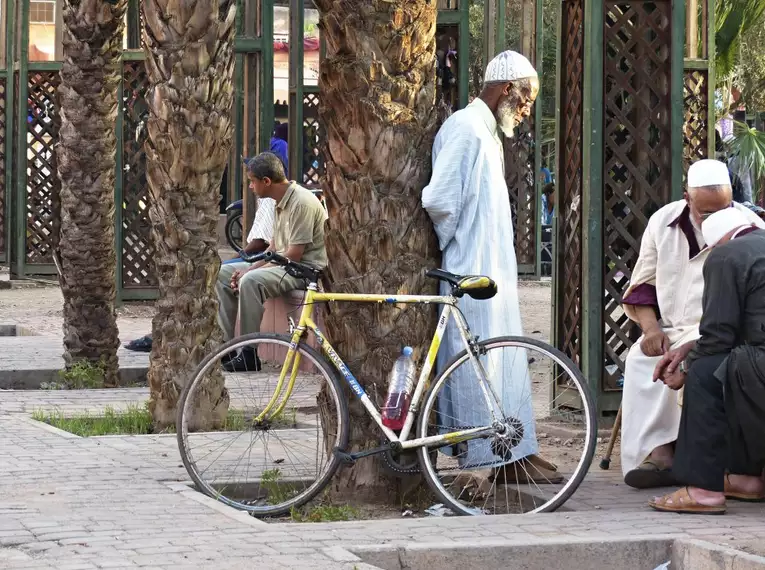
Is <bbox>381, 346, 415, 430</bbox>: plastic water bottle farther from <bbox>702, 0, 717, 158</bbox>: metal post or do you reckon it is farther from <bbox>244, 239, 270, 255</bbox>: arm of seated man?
<bbox>244, 239, 270, 255</bbox>: arm of seated man

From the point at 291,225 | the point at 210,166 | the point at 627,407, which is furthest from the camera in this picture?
the point at 291,225

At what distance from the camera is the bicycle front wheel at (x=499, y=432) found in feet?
21.2

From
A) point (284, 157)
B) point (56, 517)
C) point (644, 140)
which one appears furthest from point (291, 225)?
point (56, 517)

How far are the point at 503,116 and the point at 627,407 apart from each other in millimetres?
1454

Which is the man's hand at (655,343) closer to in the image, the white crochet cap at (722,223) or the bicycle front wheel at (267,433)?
the white crochet cap at (722,223)

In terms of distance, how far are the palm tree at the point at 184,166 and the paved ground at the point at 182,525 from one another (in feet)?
4.42

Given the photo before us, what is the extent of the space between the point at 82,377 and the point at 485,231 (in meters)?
5.13

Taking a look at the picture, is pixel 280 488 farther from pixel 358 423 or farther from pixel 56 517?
pixel 56 517

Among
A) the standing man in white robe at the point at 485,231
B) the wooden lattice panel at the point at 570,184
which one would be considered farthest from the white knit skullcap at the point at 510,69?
the wooden lattice panel at the point at 570,184

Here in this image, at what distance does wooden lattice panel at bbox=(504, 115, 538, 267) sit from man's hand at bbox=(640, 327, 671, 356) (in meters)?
15.5

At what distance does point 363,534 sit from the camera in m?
5.77

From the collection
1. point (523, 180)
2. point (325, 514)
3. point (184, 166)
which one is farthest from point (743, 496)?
point (523, 180)

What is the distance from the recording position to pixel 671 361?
6820mm

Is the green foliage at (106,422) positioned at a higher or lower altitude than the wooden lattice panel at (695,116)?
lower
